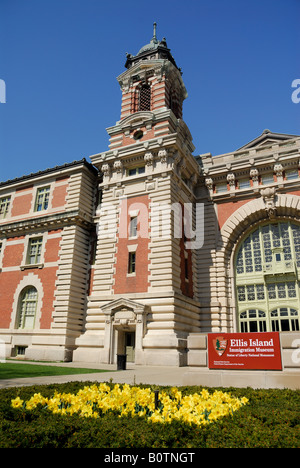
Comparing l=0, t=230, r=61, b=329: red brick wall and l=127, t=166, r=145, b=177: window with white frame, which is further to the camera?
l=127, t=166, r=145, b=177: window with white frame

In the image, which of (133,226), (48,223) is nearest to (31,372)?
(133,226)

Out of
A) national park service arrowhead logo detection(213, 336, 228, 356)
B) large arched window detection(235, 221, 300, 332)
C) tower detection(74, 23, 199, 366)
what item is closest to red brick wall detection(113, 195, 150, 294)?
tower detection(74, 23, 199, 366)

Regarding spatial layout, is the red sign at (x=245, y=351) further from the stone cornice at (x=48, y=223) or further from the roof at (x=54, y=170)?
the roof at (x=54, y=170)

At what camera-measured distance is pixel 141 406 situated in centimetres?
654

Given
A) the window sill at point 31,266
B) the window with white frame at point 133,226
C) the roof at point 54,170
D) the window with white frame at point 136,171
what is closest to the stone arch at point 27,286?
the window sill at point 31,266

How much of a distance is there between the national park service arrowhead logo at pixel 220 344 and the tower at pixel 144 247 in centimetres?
1066

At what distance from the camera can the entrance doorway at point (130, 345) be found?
24.5 m

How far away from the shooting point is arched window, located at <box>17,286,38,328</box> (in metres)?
28.7

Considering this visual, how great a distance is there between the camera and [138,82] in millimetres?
34719

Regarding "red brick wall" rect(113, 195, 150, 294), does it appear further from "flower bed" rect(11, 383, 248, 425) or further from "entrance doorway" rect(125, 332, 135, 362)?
"flower bed" rect(11, 383, 248, 425)

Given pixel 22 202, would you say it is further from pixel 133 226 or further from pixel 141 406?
pixel 141 406

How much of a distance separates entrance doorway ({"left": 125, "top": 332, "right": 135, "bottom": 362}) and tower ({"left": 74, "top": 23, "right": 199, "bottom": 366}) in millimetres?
72
